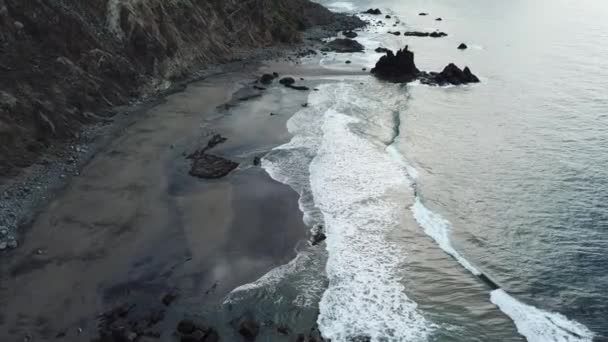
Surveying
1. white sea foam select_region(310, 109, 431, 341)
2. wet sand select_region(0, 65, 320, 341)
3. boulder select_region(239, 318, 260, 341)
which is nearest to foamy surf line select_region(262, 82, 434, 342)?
white sea foam select_region(310, 109, 431, 341)

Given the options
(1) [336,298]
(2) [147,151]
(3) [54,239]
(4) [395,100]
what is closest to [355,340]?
(1) [336,298]

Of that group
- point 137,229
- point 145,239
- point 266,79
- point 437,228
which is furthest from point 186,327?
point 266,79

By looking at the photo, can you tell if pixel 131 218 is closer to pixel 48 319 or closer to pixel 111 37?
pixel 48 319

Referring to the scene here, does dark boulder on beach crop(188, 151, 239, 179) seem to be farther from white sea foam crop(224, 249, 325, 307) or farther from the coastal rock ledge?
the coastal rock ledge

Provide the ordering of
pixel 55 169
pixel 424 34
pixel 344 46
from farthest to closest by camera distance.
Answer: pixel 424 34 < pixel 344 46 < pixel 55 169

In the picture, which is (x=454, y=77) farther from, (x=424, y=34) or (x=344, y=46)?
(x=424, y=34)
